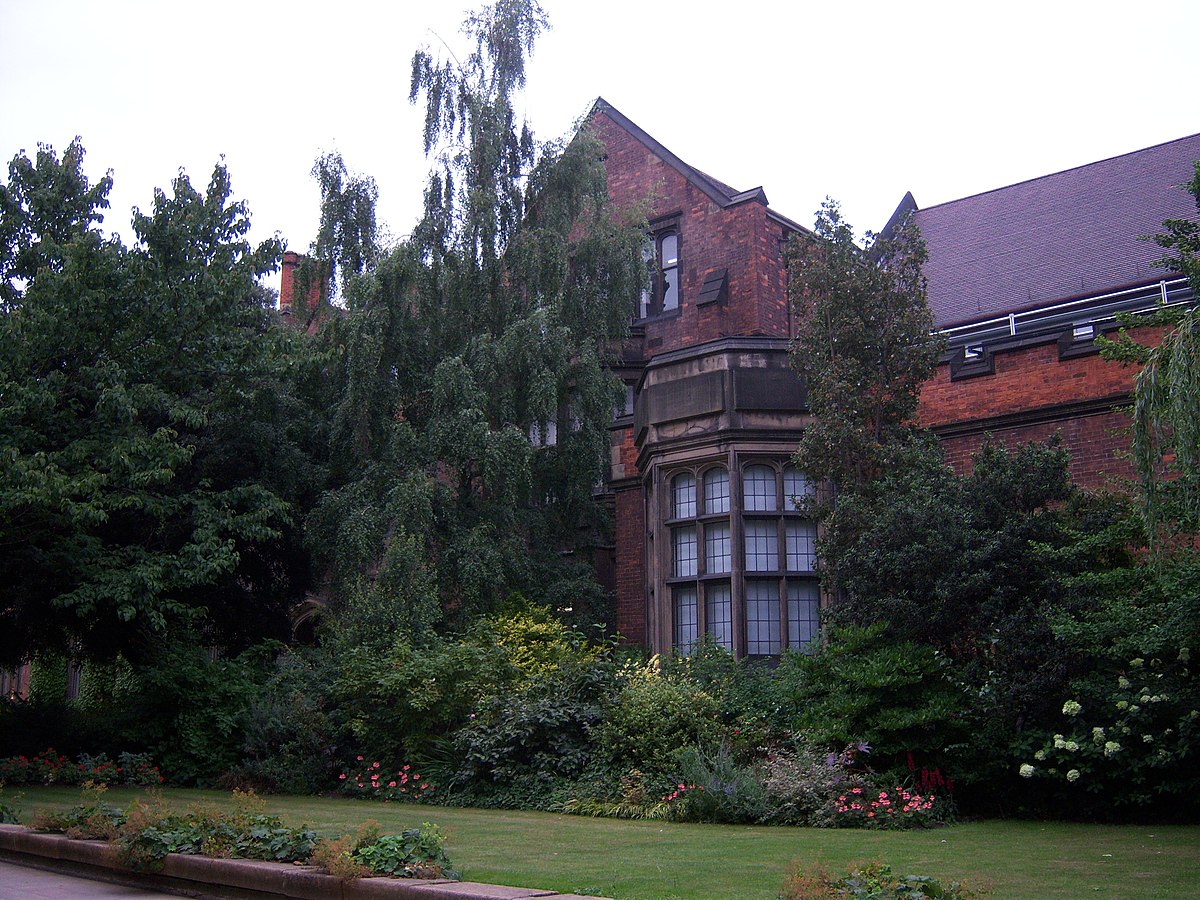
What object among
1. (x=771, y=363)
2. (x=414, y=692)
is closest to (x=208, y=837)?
(x=414, y=692)

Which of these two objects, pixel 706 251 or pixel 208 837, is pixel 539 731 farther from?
pixel 706 251

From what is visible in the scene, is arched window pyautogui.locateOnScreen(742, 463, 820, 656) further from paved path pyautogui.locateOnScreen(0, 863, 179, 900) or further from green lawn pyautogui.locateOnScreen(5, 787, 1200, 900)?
paved path pyautogui.locateOnScreen(0, 863, 179, 900)

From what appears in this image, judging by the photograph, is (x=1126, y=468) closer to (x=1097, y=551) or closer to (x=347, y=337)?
(x=1097, y=551)

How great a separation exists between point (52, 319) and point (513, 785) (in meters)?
9.23

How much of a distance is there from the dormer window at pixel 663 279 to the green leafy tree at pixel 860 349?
9.48 m

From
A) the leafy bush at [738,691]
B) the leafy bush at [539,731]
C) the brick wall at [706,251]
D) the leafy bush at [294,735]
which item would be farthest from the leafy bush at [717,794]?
the brick wall at [706,251]

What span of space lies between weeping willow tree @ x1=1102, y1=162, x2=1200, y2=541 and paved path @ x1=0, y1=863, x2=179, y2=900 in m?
7.72

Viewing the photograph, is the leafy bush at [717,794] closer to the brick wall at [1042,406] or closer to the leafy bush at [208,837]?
the leafy bush at [208,837]

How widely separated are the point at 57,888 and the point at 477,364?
486 inches

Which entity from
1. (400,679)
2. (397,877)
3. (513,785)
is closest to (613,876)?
(397,877)

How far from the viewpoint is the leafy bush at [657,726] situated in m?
12.1

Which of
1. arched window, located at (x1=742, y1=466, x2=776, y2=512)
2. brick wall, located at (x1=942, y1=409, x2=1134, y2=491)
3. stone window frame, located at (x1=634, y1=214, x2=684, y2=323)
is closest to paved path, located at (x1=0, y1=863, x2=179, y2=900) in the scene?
arched window, located at (x1=742, y1=466, x2=776, y2=512)

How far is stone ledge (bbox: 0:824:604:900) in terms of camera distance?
21.0 feet

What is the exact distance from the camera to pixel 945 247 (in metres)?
26.1
